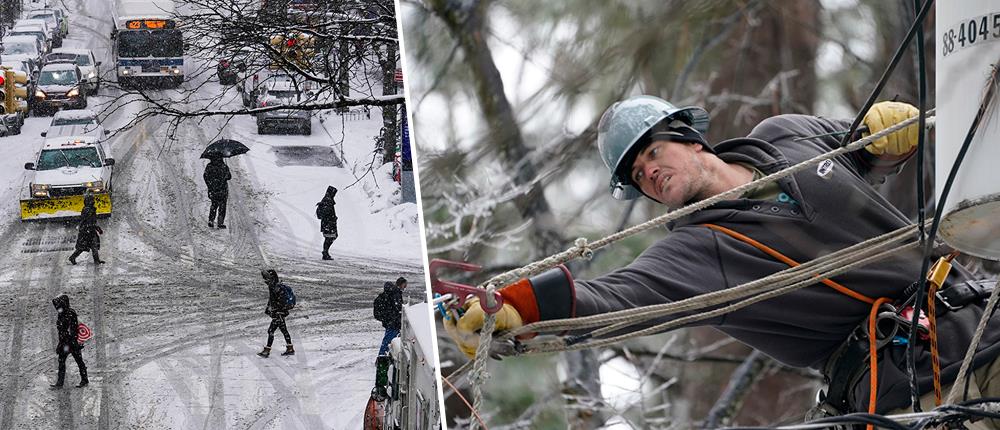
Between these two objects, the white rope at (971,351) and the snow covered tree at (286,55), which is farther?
the snow covered tree at (286,55)

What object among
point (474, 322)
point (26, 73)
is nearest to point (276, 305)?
point (26, 73)

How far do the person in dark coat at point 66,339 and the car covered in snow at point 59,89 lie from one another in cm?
86

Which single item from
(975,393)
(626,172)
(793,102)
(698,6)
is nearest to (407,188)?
Result: (698,6)

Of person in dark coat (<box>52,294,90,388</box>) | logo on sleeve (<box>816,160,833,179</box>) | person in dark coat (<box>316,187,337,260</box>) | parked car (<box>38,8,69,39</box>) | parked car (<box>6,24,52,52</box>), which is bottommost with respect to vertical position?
person in dark coat (<box>52,294,90,388</box>)

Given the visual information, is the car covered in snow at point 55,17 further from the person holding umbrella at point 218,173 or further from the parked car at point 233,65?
the person holding umbrella at point 218,173

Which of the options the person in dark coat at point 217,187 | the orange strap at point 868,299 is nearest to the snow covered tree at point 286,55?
the person in dark coat at point 217,187

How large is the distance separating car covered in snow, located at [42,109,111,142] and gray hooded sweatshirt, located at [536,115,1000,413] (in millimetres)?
3538

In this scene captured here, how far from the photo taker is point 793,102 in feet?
11.8

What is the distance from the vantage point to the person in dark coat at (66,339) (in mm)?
4562

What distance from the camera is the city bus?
4.86m

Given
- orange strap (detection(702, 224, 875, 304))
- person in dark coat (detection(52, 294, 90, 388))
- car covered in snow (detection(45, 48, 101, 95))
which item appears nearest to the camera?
orange strap (detection(702, 224, 875, 304))

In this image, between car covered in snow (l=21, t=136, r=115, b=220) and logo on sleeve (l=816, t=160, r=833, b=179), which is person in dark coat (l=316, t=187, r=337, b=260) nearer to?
car covered in snow (l=21, t=136, r=115, b=220)

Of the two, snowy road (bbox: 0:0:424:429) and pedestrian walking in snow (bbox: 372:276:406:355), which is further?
pedestrian walking in snow (bbox: 372:276:406:355)

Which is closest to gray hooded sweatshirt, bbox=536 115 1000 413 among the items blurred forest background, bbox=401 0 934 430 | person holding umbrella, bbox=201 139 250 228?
blurred forest background, bbox=401 0 934 430
